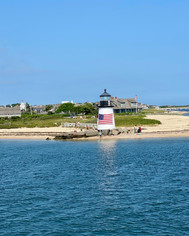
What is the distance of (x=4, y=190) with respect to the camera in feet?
96.4

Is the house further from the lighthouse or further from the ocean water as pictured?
the ocean water

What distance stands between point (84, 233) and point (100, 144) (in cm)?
3712

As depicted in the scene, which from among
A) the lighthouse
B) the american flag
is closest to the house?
the lighthouse

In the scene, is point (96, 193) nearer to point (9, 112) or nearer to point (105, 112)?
point (105, 112)

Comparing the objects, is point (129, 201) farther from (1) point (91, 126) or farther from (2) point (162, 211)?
(1) point (91, 126)

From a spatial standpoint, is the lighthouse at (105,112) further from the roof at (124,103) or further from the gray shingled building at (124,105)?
the roof at (124,103)

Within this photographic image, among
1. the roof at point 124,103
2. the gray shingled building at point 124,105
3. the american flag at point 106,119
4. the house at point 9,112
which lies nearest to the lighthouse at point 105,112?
the american flag at point 106,119

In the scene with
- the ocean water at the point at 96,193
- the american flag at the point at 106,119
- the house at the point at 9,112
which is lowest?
the ocean water at the point at 96,193

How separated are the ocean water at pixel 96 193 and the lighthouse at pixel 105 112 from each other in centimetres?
1484

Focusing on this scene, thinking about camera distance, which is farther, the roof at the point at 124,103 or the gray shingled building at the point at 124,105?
the roof at the point at 124,103

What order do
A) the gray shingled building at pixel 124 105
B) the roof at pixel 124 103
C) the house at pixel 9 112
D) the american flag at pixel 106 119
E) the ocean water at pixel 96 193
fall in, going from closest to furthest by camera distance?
the ocean water at pixel 96 193, the american flag at pixel 106 119, the gray shingled building at pixel 124 105, the roof at pixel 124 103, the house at pixel 9 112

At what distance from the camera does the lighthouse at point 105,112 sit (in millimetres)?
63188

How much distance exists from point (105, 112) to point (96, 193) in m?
36.5

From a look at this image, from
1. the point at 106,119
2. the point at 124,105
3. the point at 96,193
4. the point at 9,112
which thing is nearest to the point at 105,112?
the point at 106,119
